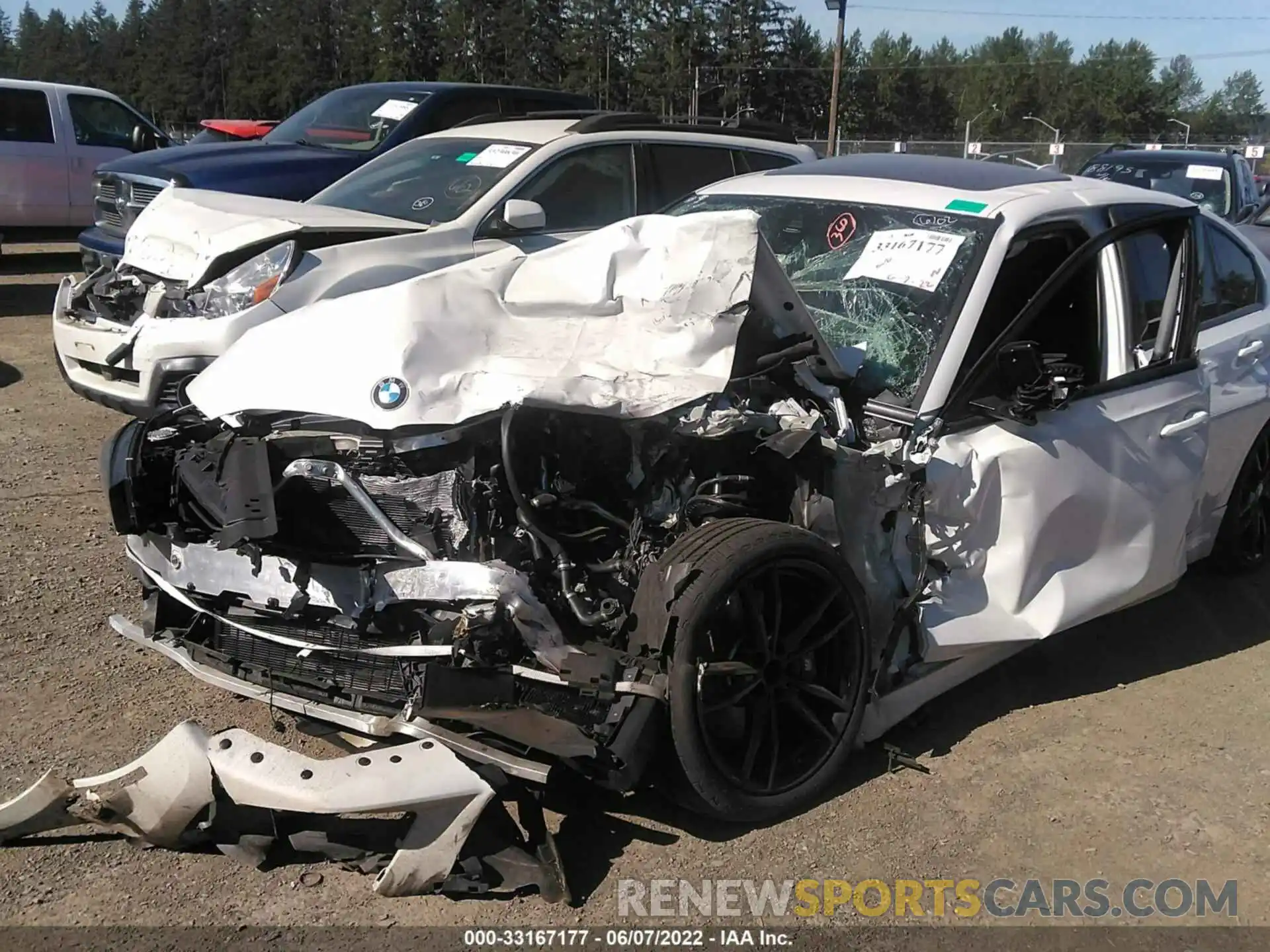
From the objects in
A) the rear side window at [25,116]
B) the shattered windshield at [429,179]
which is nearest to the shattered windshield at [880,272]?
the shattered windshield at [429,179]

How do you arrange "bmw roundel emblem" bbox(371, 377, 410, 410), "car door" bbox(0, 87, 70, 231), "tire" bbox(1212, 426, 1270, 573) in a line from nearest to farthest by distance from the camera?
"bmw roundel emblem" bbox(371, 377, 410, 410) → "tire" bbox(1212, 426, 1270, 573) → "car door" bbox(0, 87, 70, 231)

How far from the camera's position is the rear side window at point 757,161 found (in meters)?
7.68

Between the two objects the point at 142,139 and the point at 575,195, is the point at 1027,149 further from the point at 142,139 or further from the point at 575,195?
the point at 575,195

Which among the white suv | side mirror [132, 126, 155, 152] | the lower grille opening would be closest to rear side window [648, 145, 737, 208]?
the white suv

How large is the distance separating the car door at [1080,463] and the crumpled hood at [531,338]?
27.6 inches

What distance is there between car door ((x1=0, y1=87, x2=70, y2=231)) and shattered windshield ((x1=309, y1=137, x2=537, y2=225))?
308 inches

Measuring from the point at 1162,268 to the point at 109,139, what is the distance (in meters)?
13.2

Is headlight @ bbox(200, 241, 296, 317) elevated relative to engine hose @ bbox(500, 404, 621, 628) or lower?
elevated

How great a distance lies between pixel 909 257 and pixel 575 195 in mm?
3423

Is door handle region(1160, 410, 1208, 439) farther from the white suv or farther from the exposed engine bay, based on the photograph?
the white suv

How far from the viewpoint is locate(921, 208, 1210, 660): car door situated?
346 centimetres

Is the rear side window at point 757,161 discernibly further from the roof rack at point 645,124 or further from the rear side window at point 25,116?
the rear side window at point 25,116

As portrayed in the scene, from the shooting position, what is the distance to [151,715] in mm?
3607

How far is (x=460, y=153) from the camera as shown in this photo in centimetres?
709
